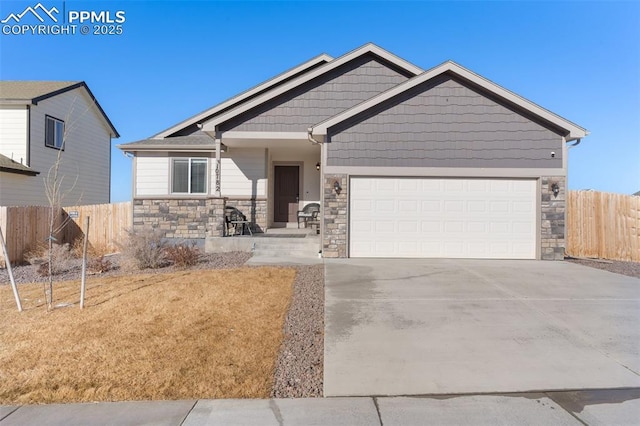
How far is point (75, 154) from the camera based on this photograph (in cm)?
1959

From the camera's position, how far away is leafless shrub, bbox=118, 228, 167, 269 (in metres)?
9.60

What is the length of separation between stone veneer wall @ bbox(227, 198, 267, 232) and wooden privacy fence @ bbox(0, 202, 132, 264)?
12.9ft

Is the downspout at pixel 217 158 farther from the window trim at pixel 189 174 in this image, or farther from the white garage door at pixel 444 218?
the white garage door at pixel 444 218

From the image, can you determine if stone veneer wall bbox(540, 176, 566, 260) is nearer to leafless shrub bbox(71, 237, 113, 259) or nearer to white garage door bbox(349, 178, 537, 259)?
white garage door bbox(349, 178, 537, 259)

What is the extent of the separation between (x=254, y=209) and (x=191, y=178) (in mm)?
2517

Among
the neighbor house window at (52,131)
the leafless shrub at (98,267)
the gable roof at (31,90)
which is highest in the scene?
the gable roof at (31,90)

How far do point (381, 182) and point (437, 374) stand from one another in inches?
291

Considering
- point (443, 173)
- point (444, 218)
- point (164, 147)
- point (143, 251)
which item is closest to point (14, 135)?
point (164, 147)

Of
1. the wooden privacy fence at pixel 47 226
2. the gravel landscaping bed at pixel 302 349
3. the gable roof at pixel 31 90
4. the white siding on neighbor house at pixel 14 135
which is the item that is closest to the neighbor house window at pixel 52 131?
the gable roof at pixel 31 90

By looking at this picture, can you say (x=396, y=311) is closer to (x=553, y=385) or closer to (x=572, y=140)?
(x=553, y=385)

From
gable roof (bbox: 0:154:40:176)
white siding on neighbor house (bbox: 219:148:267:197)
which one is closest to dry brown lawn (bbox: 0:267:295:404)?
white siding on neighbor house (bbox: 219:148:267:197)

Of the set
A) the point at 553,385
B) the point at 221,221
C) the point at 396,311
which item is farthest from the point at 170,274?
the point at 553,385

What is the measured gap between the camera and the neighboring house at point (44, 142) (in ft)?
52.5

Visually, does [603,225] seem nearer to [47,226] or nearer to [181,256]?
[181,256]
